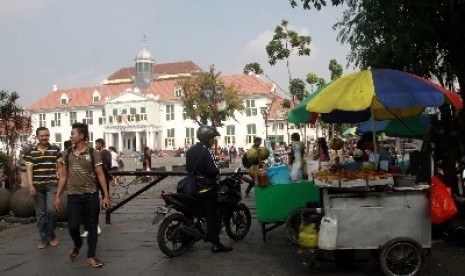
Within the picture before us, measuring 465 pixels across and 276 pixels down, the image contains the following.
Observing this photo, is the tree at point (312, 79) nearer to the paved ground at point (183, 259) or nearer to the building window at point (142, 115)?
the paved ground at point (183, 259)

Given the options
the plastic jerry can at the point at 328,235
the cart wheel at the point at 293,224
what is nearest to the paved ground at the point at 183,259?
the cart wheel at the point at 293,224

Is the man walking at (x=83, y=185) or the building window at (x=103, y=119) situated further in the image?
the building window at (x=103, y=119)

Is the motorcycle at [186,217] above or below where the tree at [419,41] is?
below

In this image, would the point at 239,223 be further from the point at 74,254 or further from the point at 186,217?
the point at 74,254

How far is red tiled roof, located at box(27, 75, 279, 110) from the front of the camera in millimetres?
79500

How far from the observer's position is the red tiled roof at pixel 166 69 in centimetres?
11219

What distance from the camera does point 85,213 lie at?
667 cm

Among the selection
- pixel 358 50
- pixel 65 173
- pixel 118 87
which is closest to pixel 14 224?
pixel 65 173

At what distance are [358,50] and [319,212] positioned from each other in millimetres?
6308

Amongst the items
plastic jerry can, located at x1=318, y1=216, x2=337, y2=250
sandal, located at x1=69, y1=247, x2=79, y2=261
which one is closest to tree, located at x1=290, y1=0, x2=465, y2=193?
plastic jerry can, located at x1=318, y1=216, x2=337, y2=250

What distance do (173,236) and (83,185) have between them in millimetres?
1426

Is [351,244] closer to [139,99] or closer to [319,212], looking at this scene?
[319,212]

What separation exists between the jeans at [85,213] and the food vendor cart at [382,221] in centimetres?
284

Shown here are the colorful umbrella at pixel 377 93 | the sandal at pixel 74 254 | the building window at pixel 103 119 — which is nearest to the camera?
the colorful umbrella at pixel 377 93
